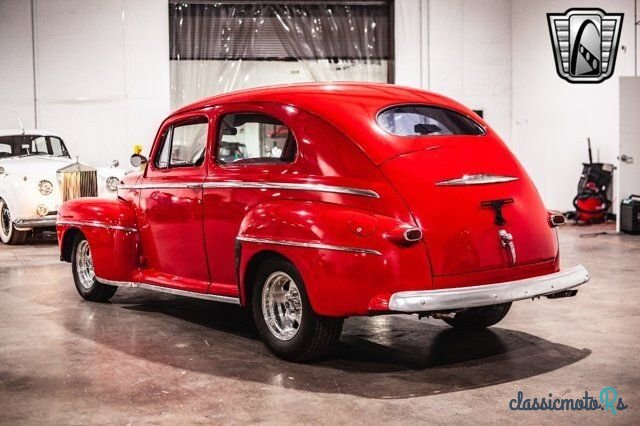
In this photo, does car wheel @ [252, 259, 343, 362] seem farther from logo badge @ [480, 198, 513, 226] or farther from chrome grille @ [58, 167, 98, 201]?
chrome grille @ [58, 167, 98, 201]

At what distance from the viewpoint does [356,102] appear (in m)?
5.22

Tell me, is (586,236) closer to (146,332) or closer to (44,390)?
(146,332)

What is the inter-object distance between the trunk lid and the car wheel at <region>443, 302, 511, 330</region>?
0.82 meters

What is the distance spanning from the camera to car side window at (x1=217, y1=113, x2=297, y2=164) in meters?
5.33

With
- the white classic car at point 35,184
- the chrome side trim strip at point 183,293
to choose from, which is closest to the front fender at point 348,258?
the chrome side trim strip at point 183,293

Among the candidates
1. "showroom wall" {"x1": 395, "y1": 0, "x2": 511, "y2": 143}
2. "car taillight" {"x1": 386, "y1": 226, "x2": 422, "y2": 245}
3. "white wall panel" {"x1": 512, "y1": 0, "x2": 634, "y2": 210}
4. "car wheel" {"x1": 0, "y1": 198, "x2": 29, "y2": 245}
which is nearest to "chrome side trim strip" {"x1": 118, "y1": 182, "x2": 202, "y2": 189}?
"car taillight" {"x1": 386, "y1": 226, "x2": 422, "y2": 245}

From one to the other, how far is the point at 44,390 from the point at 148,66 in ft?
43.3

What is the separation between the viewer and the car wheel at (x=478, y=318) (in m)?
5.82

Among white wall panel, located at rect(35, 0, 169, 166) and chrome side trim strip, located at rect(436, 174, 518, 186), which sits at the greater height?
white wall panel, located at rect(35, 0, 169, 166)

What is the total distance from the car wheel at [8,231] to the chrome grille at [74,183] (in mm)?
864

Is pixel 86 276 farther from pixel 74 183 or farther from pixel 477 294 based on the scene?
pixel 74 183

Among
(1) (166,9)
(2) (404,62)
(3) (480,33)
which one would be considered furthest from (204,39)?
(3) (480,33)

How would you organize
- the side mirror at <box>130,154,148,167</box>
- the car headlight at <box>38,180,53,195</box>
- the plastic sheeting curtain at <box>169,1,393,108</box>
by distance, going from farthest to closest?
the plastic sheeting curtain at <box>169,1,393,108</box>
the car headlight at <box>38,180,53,195</box>
the side mirror at <box>130,154,148,167</box>

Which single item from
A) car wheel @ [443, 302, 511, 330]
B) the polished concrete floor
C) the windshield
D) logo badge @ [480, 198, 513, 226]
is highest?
the windshield
